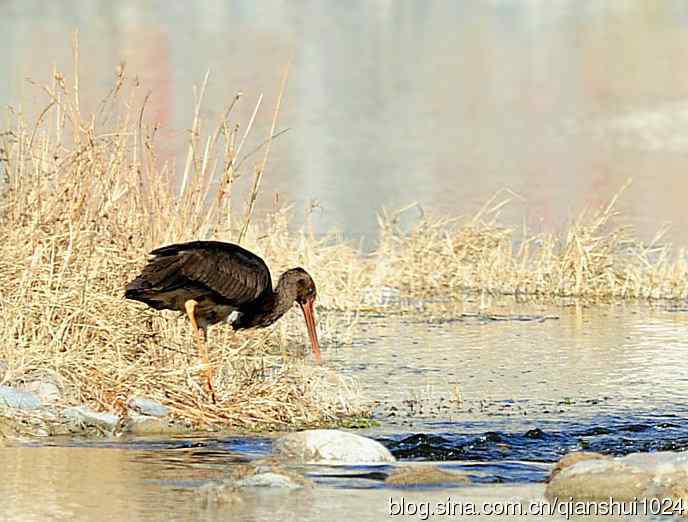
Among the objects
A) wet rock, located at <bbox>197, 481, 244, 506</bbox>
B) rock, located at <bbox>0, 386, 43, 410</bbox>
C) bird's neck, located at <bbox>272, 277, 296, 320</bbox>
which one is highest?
bird's neck, located at <bbox>272, 277, 296, 320</bbox>

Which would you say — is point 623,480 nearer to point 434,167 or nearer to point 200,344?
point 200,344

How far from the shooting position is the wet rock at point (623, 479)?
320 inches

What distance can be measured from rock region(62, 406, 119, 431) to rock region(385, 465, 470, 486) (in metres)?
2.09

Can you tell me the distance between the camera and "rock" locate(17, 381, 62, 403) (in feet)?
33.6

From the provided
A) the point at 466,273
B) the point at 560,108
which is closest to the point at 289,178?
the point at 466,273

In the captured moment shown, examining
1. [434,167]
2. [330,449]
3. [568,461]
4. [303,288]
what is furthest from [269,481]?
[434,167]

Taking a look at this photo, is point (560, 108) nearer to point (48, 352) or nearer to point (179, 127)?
point (179, 127)

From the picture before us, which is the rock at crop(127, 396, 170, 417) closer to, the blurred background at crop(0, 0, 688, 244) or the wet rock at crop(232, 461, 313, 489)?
the wet rock at crop(232, 461, 313, 489)

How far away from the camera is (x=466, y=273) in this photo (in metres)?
16.9

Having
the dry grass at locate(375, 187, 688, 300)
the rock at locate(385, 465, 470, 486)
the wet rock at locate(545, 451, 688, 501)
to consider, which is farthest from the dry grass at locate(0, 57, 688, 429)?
the wet rock at locate(545, 451, 688, 501)

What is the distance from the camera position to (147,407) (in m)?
10.3

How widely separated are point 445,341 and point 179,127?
15932 millimetres

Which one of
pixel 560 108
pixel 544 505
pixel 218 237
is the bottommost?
pixel 544 505

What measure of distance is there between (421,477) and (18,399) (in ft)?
8.73
